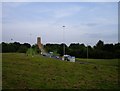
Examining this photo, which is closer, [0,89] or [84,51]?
[0,89]

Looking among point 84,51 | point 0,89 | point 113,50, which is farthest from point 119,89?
point 84,51

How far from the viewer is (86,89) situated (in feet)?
34.6

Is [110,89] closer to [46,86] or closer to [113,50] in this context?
[46,86]

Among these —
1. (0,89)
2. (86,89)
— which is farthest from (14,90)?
(86,89)

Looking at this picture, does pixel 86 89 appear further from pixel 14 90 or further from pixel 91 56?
pixel 91 56

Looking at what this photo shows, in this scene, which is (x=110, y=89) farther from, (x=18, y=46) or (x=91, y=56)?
(x=18, y=46)

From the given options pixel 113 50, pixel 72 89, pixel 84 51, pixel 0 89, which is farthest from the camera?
pixel 84 51

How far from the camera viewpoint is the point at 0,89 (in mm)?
9414

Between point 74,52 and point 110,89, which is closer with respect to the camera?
point 110,89

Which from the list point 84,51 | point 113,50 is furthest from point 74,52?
point 113,50

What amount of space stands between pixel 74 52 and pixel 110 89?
238ft

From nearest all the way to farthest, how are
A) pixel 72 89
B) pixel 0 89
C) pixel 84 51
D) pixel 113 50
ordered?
pixel 0 89, pixel 72 89, pixel 113 50, pixel 84 51

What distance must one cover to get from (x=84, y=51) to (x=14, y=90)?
234ft

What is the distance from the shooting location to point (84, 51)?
80.1m
